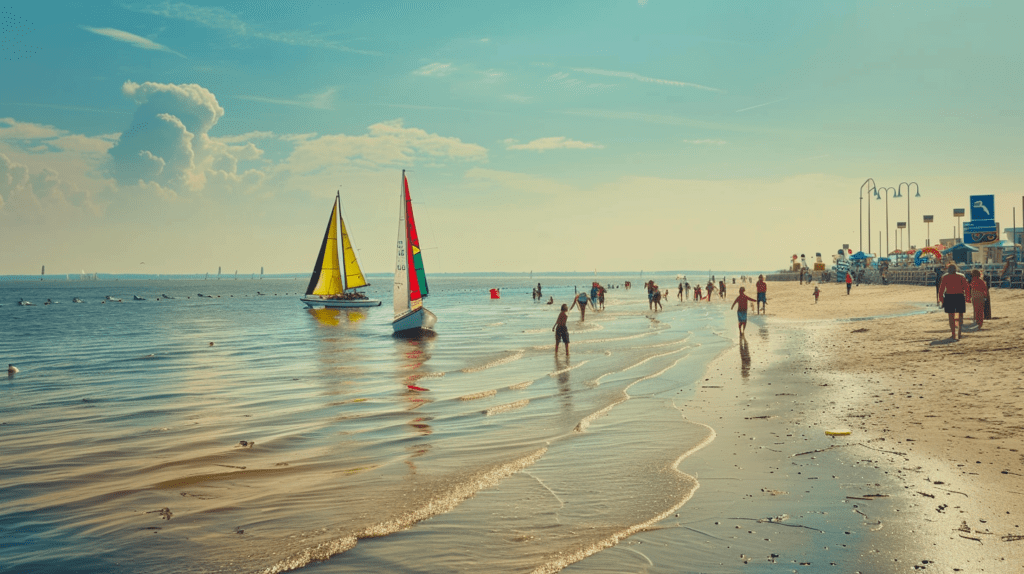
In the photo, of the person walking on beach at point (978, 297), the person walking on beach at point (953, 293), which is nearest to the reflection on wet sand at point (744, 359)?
the person walking on beach at point (953, 293)

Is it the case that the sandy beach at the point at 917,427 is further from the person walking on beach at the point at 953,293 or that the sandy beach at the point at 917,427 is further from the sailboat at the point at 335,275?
the sailboat at the point at 335,275

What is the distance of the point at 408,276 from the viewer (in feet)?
114

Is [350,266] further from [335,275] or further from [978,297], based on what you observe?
[978,297]

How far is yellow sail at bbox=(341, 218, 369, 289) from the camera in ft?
205

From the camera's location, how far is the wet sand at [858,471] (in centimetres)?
572

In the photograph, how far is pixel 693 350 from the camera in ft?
79.2

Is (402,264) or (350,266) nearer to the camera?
(402,264)

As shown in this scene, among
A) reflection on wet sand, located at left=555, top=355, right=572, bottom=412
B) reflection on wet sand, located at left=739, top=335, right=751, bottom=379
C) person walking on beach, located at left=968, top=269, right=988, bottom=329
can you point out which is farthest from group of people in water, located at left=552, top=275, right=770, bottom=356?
person walking on beach, located at left=968, top=269, right=988, bottom=329

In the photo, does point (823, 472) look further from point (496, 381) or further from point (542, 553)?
point (496, 381)

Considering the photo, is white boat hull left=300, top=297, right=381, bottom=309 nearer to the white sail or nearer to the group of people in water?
the group of people in water

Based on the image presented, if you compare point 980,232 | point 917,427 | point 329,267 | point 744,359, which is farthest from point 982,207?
point 329,267

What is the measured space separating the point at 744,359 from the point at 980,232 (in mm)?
39944

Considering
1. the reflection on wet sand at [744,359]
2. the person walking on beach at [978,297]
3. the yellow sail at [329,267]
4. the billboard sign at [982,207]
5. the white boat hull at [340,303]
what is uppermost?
the billboard sign at [982,207]

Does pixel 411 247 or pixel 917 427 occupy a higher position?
pixel 411 247
